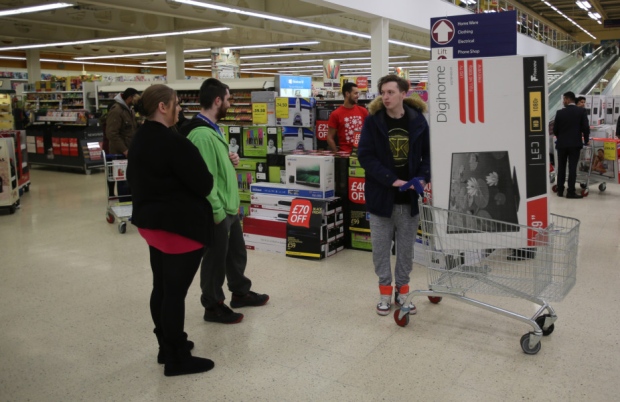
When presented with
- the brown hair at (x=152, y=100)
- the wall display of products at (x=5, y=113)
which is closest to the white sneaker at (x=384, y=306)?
the brown hair at (x=152, y=100)

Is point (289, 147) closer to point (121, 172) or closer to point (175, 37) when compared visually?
point (121, 172)

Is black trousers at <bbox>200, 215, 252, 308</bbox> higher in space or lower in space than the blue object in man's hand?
lower

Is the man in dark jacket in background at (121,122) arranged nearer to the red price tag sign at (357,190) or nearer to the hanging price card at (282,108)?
the hanging price card at (282,108)

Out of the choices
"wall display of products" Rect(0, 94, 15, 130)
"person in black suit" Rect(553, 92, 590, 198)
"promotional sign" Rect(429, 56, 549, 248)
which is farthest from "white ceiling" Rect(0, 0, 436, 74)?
"promotional sign" Rect(429, 56, 549, 248)

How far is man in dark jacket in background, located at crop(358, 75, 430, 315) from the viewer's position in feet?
12.1

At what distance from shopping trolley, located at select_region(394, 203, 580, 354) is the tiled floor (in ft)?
1.01

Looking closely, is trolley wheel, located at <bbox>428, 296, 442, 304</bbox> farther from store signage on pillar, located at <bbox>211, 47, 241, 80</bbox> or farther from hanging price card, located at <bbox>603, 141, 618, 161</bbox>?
store signage on pillar, located at <bbox>211, 47, 241, 80</bbox>

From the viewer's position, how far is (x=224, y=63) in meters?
→ 16.6

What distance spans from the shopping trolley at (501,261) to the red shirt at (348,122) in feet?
9.17

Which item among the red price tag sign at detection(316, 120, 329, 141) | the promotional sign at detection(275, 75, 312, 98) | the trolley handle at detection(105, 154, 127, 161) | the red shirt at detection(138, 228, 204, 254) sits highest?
the promotional sign at detection(275, 75, 312, 98)

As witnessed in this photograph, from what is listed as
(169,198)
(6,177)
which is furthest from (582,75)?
(169,198)

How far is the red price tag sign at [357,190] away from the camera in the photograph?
560 centimetres

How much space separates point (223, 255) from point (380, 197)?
113 centimetres

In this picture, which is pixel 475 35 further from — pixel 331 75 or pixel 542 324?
pixel 331 75
